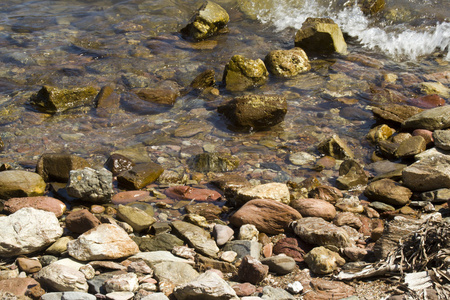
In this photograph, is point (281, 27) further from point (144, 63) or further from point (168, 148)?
point (168, 148)

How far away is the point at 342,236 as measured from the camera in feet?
10.8

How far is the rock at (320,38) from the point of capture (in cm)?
847

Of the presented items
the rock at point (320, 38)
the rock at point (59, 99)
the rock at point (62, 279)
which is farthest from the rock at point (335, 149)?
the rock at point (320, 38)

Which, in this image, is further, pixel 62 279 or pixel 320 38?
pixel 320 38

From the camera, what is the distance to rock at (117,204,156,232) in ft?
11.8

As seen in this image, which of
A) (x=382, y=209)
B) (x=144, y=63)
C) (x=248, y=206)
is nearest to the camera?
(x=248, y=206)

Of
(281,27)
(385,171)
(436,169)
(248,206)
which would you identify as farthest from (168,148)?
(281,27)

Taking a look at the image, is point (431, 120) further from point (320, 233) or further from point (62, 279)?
point (62, 279)

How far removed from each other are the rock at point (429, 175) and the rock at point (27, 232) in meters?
3.27

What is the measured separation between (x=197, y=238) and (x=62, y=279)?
1.07 m

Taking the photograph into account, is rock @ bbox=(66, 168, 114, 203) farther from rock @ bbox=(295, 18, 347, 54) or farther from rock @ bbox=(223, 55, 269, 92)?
rock @ bbox=(295, 18, 347, 54)

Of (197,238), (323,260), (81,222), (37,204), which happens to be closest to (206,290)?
(197,238)

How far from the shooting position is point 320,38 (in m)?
8.51

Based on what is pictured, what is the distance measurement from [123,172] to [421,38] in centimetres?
747
